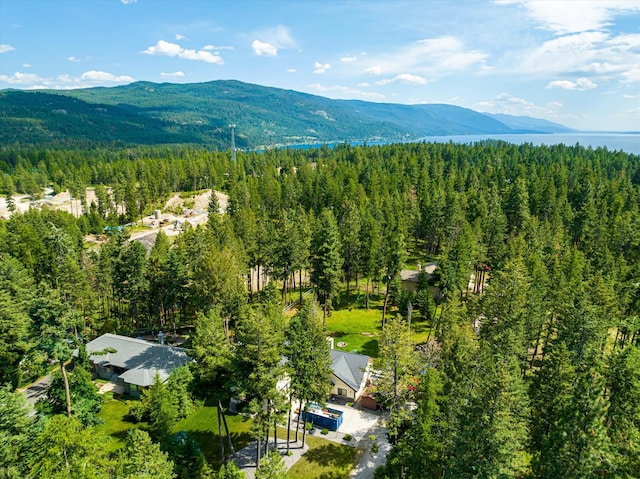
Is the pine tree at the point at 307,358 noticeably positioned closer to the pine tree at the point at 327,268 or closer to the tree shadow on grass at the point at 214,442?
the tree shadow on grass at the point at 214,442

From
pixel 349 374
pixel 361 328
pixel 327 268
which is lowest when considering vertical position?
pixel 361 328

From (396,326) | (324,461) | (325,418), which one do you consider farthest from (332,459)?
(396,326)

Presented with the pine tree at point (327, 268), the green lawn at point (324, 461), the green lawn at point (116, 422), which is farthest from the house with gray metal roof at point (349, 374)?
the green lawn at point (116, 422)

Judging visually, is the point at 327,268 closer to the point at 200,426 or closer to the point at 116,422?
the point at 200,426

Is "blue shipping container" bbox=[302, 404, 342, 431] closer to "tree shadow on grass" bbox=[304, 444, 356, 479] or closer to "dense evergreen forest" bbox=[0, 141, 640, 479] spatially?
"tree shadow on grass" bbox=[304, 444, 356, 479]

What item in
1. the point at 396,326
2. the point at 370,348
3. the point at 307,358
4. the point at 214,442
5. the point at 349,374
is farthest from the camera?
the point at 370,348

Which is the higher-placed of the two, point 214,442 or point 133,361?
point 133,361
